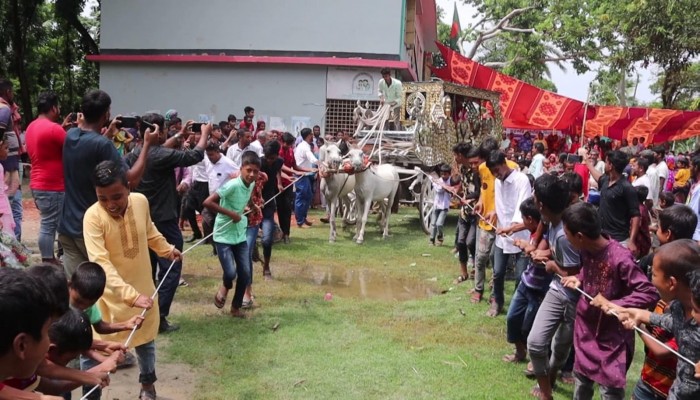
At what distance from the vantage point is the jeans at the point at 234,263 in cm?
606

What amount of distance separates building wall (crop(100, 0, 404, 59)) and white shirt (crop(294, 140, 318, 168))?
18.3ft

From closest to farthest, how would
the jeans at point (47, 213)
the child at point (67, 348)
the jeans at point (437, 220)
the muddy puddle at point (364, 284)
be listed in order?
the child at point (67, 348)
the jeans at point (47, 213)
the muddy puddle at point (364, 284)
the jeans at point (437, 220)

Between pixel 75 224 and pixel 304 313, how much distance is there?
280 centimetres

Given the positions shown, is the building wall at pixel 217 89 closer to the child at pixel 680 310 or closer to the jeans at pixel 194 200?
the jeans at pixel 194 200

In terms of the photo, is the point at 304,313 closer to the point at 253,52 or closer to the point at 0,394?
the point at 0,394

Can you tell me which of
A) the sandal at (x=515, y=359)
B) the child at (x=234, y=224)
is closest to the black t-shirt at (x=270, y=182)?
the child at (x=234, y=224)

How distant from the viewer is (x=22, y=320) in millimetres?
2000

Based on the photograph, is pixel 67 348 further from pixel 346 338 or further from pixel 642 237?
pixel 642 237

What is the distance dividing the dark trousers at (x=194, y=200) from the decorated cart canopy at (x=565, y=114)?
37.5ft

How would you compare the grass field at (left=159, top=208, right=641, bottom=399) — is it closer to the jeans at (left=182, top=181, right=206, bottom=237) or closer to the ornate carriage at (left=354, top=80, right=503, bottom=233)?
the jeans at (left=182, top=181, right=206, bottom=237)

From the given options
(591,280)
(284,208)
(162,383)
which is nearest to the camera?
(591,280)

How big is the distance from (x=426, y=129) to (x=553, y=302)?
296 inches

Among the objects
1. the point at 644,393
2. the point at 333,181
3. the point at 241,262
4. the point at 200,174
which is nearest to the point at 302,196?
the point at 333,181

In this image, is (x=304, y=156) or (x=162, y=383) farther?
(x=304, y=156)
